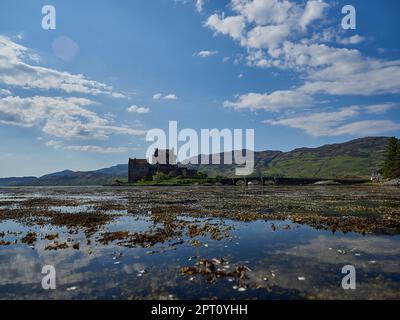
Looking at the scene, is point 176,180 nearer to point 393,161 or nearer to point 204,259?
point 393,161

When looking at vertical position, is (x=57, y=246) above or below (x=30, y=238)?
above

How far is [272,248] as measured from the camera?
707 inches

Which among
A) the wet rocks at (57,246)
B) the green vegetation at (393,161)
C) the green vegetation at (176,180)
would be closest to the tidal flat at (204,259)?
the wet rocks at (57,246)

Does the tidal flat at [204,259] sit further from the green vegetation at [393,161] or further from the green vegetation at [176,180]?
the green vegetation at [176,180]

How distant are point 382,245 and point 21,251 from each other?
22225 mm

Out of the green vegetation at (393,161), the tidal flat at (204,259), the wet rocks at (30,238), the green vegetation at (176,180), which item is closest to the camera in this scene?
the tidal flat at (204,259)

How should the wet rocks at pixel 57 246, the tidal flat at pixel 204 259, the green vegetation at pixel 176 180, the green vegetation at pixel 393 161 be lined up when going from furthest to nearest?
the green vegetation at pixel 176 180, the green vegetation at pixel 393 161, the wet rocks at pixel 57 246, the tidal flat at pixel 204 259

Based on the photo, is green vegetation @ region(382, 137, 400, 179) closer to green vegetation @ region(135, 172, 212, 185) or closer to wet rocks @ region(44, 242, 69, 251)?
green vegetation @ region(135, 172, 212, 185)

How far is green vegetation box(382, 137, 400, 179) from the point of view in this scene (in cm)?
13041

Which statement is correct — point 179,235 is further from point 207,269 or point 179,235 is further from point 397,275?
point 397,275

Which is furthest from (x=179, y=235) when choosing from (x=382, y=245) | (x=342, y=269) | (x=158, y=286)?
(x=382, y=245)

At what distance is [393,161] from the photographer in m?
133

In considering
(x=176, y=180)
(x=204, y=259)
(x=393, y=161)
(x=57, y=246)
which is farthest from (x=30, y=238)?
(x=393, y=161)

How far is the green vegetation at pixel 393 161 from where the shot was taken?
130413mm
